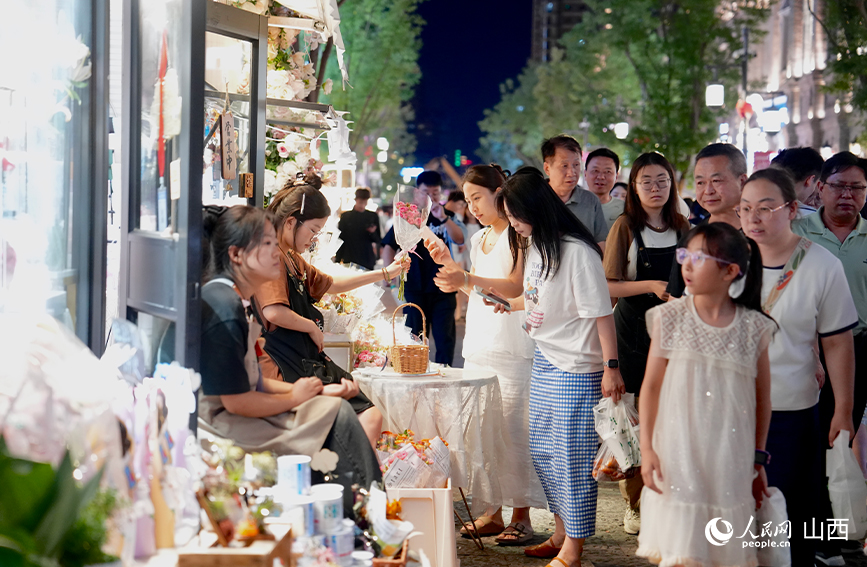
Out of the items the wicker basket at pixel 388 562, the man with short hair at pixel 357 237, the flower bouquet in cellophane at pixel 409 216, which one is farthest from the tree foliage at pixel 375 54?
the wicker basket at pixel 388 562

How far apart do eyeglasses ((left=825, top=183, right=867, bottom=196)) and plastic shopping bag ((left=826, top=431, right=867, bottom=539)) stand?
131 centimetres

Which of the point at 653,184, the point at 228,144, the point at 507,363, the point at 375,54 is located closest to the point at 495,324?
the point at 507,363

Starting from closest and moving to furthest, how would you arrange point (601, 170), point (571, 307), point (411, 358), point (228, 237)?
1. point (228, 237)
2. point (571, 307)
3. point (411, 358)
4. point (601, 170)

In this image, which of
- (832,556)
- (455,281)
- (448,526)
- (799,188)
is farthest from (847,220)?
(448,526)

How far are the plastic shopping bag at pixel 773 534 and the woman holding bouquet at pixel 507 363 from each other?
191 centimetres

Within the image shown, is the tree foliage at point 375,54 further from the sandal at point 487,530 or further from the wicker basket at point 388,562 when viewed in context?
the wicker basket at point 388,562

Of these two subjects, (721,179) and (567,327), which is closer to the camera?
(721,179)

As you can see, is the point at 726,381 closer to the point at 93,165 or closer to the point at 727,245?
the point at 727,245

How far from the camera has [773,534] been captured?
2652 mm

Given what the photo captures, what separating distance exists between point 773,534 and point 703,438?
40cm

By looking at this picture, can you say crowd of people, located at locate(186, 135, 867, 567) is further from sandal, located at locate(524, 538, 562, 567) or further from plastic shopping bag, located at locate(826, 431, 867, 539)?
plastic shopping bag, located at locate(826, 431, 867, 539)

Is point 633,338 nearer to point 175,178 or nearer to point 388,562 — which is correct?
point 388,562

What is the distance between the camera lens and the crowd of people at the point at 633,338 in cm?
261

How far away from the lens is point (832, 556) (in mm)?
4160
